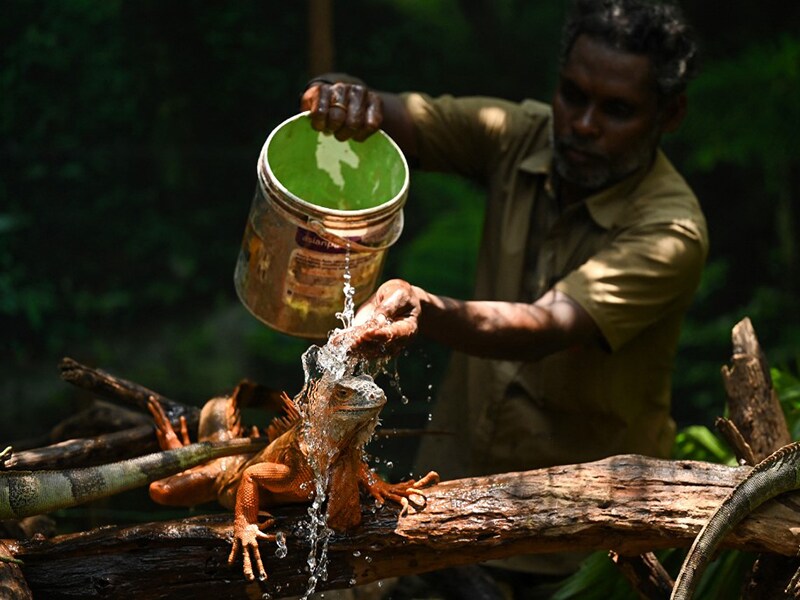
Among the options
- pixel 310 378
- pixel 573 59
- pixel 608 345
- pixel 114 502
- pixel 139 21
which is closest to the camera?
pixel 310 378

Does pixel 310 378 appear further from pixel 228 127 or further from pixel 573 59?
pixel 228 127

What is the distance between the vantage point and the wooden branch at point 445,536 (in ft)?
10.0

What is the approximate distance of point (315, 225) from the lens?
3074 millimetres

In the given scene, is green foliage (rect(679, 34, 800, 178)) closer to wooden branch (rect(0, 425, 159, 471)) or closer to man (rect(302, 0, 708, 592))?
man (rect(302, 0, 708, 592))

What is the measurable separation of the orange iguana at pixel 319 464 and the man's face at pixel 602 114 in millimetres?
1602

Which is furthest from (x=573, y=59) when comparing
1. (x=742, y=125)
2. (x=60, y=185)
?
(x=60, y=185)

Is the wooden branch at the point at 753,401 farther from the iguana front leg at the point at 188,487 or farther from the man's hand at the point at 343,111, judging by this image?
the iguana front leg at the point at 188,487

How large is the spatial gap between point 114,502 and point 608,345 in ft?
11.4

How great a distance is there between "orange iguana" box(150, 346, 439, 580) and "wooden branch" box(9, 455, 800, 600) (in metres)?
0.06

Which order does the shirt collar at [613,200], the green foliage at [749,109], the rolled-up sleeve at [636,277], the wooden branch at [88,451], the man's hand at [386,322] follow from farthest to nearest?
the green foliage at [749,109], the shirt collar at [613,200], the rolled-up sleeve at [636,277], the wooden branch at [88,451], the man's hand at [386,322]

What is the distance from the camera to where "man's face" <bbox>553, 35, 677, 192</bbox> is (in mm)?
4156

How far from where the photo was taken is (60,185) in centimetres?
808

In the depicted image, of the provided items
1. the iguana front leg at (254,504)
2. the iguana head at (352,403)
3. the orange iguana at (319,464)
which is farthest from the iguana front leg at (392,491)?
the iguana head at (352,403)

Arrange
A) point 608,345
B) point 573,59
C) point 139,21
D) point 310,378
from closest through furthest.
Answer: point 310,378
point 608,345
point 573,59
point 139,21
